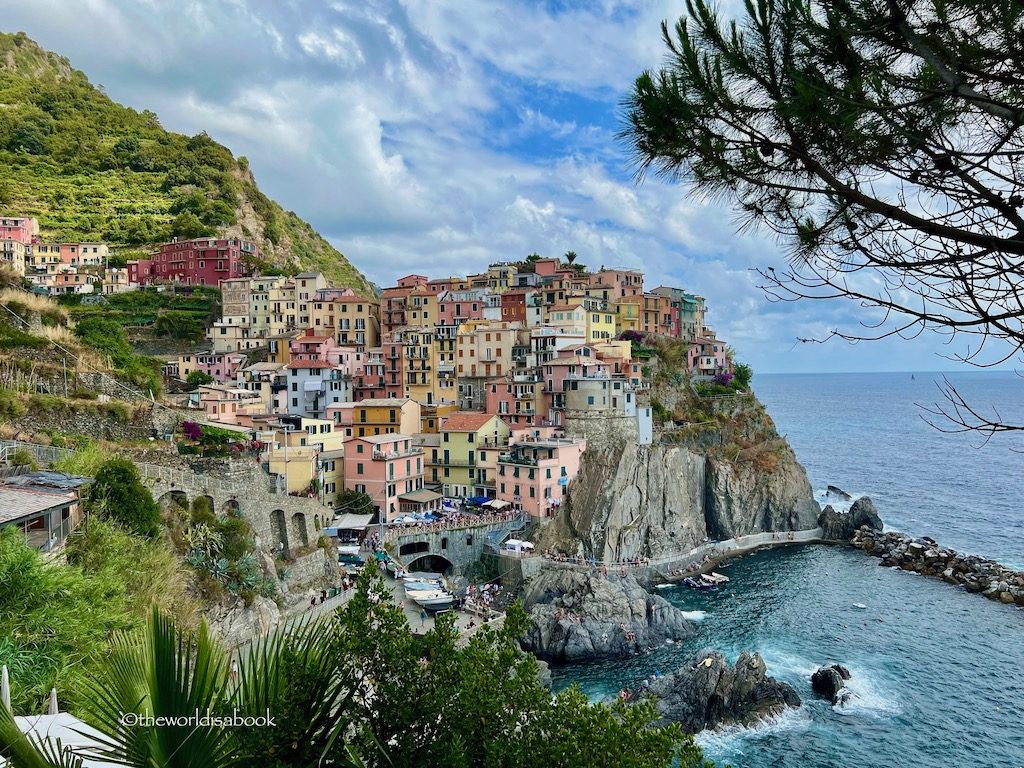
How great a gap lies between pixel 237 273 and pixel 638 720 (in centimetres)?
6889

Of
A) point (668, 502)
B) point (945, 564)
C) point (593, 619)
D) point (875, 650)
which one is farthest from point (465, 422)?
point (945, 564)

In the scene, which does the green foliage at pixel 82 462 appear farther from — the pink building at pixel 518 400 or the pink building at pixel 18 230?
the pink building at pixel 18 230

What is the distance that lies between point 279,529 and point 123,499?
34.0 ft

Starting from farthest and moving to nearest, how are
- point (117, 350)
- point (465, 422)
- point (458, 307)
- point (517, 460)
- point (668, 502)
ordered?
1. point (458, 307)
2. point (465, 422)
3. point (668, 502)
4. point (517, 460)
5. point (117, 350)

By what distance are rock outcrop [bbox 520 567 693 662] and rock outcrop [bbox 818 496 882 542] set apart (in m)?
22.0

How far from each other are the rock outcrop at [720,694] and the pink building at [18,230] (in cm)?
6803

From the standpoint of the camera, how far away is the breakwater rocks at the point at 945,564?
3715 centimetres

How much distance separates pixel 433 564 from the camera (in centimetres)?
3803

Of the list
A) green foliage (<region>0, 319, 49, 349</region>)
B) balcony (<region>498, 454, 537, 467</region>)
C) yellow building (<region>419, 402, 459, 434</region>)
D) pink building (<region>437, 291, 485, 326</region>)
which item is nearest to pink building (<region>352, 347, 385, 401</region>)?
yellow building (<region>419, 402, 459, 434</region>)

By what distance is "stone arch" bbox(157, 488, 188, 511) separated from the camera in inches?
926

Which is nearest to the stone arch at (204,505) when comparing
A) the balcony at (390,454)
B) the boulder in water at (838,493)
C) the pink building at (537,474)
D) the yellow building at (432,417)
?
the balcony at (390,454)

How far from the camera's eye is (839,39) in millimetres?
5180

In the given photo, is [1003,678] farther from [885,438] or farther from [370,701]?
[885,438]

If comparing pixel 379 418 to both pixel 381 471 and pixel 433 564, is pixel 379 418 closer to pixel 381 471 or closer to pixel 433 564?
pixel 381 471
